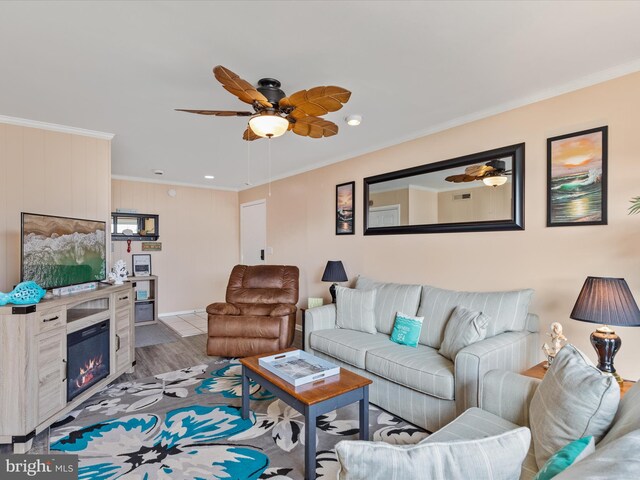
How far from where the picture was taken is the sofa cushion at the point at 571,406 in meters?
1.13

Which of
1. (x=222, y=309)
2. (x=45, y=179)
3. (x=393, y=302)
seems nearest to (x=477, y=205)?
(x=393, y=302)

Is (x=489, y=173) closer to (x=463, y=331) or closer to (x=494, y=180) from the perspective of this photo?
(x=494, y=180)

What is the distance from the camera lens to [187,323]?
5.35 meters

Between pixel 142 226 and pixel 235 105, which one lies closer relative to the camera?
pixel 235 105

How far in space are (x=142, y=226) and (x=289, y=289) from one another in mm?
3100

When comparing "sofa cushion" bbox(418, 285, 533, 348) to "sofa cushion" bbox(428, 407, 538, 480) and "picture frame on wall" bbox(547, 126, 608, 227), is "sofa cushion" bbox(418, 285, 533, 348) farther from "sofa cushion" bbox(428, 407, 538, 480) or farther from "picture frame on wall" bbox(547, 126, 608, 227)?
"sofa cushion" bbox(428, 407, 538, 480)

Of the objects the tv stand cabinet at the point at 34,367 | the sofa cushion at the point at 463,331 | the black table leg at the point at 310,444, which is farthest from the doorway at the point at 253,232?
the black table leg at the point at 310,444

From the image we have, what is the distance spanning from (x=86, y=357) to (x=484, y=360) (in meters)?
2.96

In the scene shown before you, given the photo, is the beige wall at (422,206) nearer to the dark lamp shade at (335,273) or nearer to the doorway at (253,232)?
the dark lamp shade at (335,273)

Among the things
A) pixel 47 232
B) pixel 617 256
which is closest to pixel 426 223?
pixel 617 256

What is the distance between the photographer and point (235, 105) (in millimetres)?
2695

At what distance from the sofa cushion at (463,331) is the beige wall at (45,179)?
3489 millimetres

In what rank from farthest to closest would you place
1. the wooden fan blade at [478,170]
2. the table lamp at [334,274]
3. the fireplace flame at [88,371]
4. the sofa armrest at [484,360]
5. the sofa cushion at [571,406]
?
1. the table lamp at [334,274]
2. the wooden fan blade at [478,170]
3. the fireplace flame at [88,371]
4. the sofa armrest at [484,360]
5. the sofa cushion at [571,406]

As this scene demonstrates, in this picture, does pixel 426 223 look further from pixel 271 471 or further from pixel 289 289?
pixel 271 471
